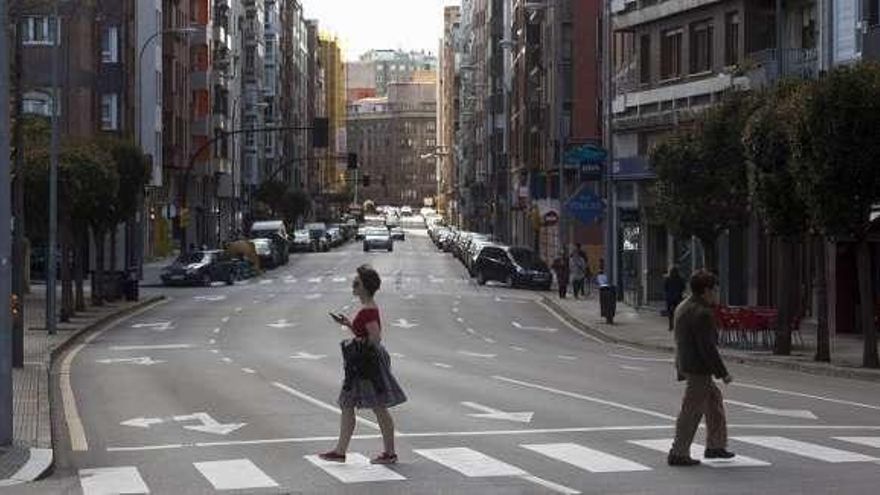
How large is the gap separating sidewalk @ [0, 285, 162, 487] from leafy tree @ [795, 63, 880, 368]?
13.5 m

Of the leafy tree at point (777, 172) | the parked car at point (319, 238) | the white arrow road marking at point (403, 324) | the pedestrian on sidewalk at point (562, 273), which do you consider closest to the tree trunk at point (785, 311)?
the leafy tree at point (777, 172)

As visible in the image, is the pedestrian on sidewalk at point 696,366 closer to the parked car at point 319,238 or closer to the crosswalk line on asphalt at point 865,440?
the crosswalk line on asphalt at point 865,440

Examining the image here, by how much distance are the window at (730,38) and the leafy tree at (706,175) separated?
9163mm

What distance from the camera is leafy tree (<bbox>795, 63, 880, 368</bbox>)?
97.3ft

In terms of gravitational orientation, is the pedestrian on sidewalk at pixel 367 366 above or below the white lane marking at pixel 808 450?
above

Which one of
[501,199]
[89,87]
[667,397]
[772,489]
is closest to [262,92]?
[501,199]

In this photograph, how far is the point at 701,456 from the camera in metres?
15.8

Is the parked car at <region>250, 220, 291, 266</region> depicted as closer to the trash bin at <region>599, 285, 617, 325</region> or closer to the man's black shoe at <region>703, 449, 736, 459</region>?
the trash bin at <region>599, 285, 617, 325</region>

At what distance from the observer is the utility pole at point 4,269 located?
16.6m

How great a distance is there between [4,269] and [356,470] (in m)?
4.34

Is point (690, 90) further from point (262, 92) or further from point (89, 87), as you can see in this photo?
point (262, 92)

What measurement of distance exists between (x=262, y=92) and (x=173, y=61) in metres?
55.5

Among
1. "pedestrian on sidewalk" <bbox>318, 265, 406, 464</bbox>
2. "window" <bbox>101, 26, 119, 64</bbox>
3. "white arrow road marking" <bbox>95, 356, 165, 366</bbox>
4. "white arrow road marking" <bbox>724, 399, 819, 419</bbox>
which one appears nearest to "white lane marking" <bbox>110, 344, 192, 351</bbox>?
"white arrow road marking" <bbox>95, 356, 165, 366</bbox>

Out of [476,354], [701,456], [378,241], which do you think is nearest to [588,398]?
[701,456]
